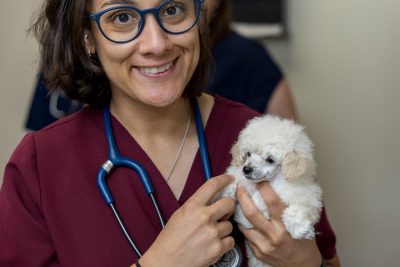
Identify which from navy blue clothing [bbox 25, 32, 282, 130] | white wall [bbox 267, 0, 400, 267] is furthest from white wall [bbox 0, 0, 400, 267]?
navy blue clothing [bbox 25, 32, 282, 130]

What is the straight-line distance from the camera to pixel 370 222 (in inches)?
100

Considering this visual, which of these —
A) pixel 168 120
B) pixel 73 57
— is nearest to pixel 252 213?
pixel 168 120

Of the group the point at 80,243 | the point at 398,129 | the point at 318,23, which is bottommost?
the point at 398,129

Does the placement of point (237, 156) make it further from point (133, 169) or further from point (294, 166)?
point (133, 169)

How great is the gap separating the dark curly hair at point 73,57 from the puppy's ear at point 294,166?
0.38m

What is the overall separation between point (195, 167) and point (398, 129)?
132 cm

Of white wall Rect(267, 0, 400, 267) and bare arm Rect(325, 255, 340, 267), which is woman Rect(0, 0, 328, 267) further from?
white wall Rect(267, 0, 400, 267)

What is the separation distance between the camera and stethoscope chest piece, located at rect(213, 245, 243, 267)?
4.14 ft

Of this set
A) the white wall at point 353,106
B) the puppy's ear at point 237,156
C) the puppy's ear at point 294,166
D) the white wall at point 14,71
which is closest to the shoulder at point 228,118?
the puppy's ear at point 237,156

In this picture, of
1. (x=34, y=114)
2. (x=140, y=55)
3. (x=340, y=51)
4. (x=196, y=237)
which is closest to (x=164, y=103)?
(x=140, y=55)

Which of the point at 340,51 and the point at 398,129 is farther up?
the point at 340,51

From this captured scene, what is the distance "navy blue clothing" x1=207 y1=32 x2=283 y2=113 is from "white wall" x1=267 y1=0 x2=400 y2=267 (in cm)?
43

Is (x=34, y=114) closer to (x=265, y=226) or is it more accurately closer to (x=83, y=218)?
(x=83, y=218)

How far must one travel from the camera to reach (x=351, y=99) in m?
2.47
